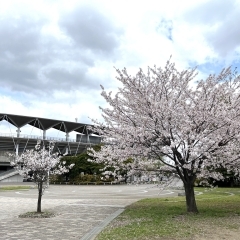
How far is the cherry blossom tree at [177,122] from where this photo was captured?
1098cm

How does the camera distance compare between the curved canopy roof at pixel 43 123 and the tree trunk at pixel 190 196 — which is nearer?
the tree trunk at pixel 190 196

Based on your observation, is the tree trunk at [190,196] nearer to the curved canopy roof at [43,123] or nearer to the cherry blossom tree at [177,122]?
the cherry blossom tree at [177,122]

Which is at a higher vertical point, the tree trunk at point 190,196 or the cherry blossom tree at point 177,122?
the cherry blossom tree at point 177,122

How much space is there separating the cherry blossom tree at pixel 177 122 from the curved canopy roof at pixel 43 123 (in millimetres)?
52609

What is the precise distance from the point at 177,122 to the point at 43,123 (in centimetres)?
6392

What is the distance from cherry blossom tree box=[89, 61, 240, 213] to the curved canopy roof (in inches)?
2071

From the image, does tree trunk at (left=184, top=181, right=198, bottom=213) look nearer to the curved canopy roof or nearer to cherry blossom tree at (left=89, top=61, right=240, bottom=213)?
cherry blossom tree at (left=89, top=61, right=240, bottom=213)

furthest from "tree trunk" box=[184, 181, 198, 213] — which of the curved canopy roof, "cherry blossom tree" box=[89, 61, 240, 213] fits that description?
the curved canopy roof

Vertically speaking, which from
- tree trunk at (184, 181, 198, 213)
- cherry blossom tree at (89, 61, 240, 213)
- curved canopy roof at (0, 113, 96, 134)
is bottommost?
tree trunk at (184, 181, 198, 213)

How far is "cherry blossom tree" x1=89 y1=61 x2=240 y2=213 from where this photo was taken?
1098cm

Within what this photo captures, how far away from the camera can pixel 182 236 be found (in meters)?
7.71

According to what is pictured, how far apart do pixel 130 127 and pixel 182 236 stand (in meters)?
4.94

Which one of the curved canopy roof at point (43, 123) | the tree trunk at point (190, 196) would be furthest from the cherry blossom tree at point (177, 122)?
the curved canopy roof at point (43, 123)

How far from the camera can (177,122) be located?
11.2 m
